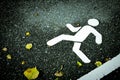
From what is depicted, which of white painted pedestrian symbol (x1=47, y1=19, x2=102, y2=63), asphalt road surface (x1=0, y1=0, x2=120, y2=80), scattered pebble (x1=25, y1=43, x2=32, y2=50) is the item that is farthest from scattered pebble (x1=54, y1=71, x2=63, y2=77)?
scattered pebble (x1=25, y1=43, x2=32, y2=50)

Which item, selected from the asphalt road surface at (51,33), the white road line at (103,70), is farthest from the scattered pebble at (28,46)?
the white road line at (103,70)

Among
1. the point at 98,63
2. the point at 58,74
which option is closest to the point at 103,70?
the point at 98,63

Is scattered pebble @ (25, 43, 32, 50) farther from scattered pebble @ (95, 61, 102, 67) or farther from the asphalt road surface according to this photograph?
scattered pebble @ (95, 61, 102, 67)

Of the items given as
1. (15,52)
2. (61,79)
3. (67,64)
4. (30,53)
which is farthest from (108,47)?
(15,52)

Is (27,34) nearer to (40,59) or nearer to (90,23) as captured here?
(40,59)

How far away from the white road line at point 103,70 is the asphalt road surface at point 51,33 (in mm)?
78

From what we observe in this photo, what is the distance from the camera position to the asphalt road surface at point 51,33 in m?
3.55

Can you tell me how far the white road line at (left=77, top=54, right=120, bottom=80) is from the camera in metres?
3.37

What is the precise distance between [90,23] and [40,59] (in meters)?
1.44

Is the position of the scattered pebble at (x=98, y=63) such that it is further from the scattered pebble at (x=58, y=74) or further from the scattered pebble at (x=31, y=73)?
the scattered pebble at (x=31, y=73)

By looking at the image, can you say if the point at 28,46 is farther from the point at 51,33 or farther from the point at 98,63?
the point at 98,63

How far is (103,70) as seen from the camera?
11.3 ft

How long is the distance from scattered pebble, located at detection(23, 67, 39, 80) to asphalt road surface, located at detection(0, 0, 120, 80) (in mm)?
62

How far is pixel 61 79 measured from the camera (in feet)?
11.1
